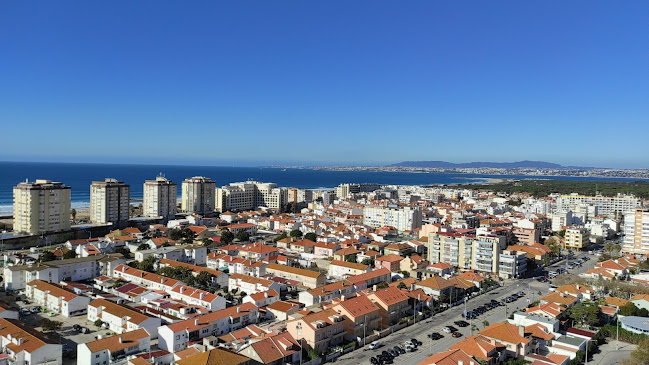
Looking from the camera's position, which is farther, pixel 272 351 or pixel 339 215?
pixel 339 215

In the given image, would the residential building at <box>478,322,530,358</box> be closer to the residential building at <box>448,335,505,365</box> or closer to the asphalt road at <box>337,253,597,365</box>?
the residential building at <box>448,335,505,365</box>

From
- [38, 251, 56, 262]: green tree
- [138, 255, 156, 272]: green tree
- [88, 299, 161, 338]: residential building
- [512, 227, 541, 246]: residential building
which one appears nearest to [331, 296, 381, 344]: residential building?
[88, 299, 161, 338]: residential building

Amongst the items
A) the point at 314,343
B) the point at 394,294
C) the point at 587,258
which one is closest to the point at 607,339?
the point at 394,294

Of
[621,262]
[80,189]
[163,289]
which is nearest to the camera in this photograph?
[163,289]

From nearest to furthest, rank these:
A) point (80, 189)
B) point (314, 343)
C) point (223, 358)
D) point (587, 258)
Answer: point (223, 358)
point (314, 343)
point (587, 258)
point (80, 189)

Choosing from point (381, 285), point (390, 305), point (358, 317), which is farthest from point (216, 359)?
point (381, 285)

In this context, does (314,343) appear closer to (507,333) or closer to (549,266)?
(507,333)
